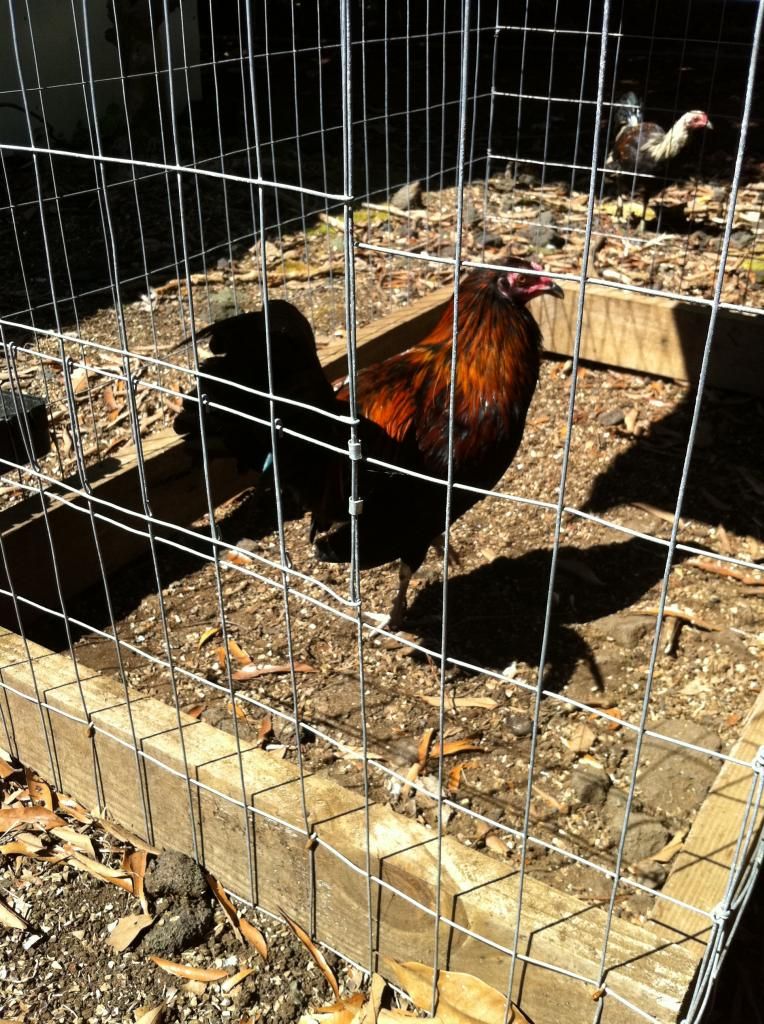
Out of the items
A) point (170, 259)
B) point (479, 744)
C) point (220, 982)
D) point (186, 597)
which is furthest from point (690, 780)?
point (170, 259)

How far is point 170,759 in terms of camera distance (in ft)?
6.98

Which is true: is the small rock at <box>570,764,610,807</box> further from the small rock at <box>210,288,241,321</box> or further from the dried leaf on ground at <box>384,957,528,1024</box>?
the small rock at <box>210,288,241,321</box>

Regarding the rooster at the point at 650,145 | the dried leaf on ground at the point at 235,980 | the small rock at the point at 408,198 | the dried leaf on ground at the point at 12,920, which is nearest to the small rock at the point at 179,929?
the dried leaf on ground at the point at 235,980

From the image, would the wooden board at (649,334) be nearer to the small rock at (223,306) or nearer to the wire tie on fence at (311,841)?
the small rock at (223,306)

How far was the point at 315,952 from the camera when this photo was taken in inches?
82.2

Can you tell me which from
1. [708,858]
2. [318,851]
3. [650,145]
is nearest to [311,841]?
[318,851]

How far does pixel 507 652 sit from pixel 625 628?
1.40 feet

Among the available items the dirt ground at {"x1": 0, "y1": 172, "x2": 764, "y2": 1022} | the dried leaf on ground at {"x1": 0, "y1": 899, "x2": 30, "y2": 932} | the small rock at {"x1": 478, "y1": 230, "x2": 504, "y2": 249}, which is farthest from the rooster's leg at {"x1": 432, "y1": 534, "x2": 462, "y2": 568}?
the small rock at {"x1": 478, "y1": 230, "x2": 504, "y2": 249}

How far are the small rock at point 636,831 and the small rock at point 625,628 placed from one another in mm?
727

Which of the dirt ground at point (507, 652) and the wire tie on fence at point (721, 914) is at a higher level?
the wire tie on fence at point (721, 914)

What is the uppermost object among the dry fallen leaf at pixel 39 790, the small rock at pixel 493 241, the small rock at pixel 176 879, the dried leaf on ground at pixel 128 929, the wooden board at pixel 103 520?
the small rock at pixel 493 241

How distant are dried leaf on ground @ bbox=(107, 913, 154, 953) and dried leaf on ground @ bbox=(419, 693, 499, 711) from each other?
1.05 metres

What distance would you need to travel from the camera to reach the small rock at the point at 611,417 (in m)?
4.35

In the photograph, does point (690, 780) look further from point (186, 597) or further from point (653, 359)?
point (653, 359)
